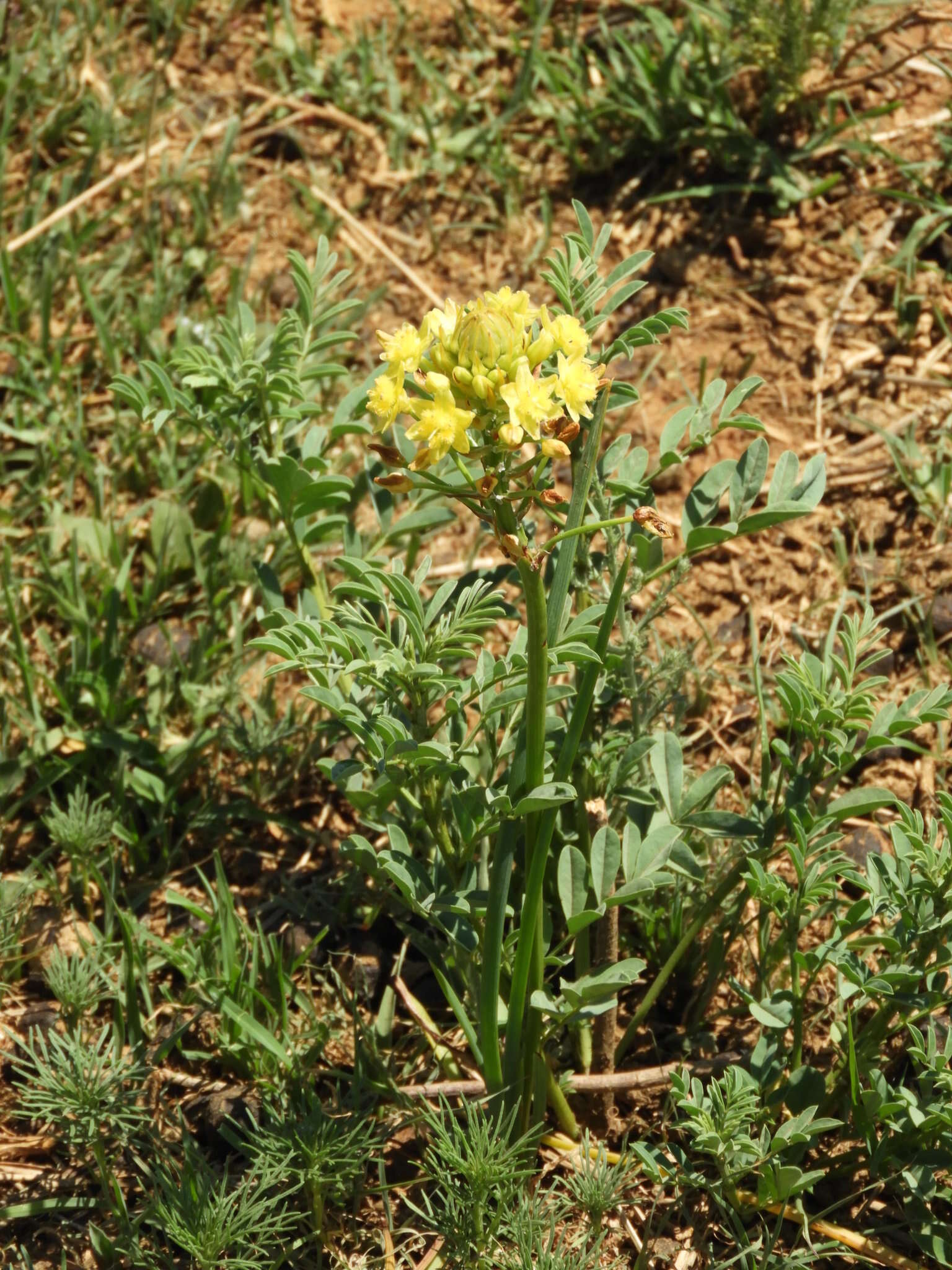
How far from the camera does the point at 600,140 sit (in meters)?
3.78

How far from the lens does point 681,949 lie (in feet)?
7.43

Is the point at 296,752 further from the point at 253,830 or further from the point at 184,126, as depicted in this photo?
the point at 184,126

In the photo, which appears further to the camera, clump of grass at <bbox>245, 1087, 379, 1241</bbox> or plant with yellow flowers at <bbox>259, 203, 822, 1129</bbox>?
clump of grass at <bbox>245, 1087, 379, 1241</bbox>

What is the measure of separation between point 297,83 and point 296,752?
2385mm

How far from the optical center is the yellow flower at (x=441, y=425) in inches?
62.9

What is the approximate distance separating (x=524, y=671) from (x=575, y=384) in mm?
475

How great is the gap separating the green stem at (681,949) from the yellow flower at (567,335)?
992 millimetres

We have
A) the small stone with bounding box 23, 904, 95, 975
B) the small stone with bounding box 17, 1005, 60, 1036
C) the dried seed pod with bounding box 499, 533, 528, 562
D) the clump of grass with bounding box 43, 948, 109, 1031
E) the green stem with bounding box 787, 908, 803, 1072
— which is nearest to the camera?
the dried seed pod with bounding box 499, 533, 528, 562

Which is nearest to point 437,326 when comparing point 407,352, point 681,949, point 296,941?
point 407,352

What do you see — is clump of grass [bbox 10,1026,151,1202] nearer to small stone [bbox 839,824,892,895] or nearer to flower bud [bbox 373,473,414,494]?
flower bud [bbox 373,473,414,494]

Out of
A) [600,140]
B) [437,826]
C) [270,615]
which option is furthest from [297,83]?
[437,826]

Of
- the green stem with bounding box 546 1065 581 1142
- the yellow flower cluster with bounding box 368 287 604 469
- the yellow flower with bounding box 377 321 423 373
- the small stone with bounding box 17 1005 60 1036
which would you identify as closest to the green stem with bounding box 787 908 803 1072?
the green stem with bounding box 546 1065 581 1142

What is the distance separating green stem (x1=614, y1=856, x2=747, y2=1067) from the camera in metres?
2.25

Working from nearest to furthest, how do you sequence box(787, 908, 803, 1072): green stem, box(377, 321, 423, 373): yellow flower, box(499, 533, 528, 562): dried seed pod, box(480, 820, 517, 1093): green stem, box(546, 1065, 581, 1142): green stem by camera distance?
box(499, 533, 528, 562): dried seed pod < box(377, 321, 423, 373): yellow flower < box(480, 820, 517, 1093): green stem < box(787, 908, 803, 1072): green stem < box(546, 1065, 581, 1142): green stem
